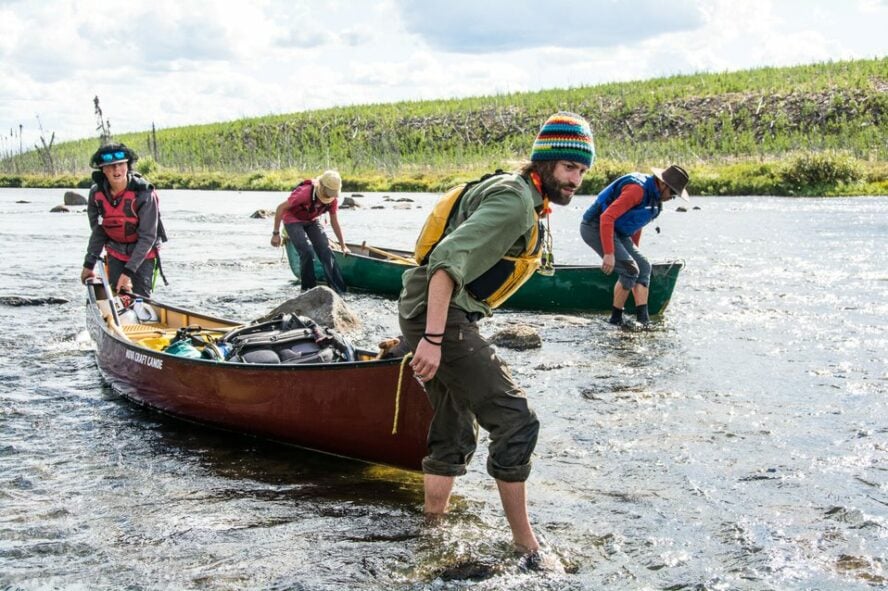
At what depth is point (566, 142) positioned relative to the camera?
398 cm

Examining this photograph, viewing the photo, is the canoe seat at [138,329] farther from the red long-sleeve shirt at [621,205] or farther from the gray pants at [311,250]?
the red long-sleeve shirt at [621,205]

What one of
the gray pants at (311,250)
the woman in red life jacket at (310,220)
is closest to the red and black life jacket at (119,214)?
the woman in red life jacket at (310,220)

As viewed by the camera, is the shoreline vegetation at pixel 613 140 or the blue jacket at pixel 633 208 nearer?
the blue jacket at pixel 633 208

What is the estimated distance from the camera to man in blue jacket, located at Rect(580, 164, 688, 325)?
9.38 m

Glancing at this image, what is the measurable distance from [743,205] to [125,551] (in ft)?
82.9

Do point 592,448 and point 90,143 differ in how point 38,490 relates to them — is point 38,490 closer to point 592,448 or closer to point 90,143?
point 592,448

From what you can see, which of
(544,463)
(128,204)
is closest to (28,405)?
(128,204)

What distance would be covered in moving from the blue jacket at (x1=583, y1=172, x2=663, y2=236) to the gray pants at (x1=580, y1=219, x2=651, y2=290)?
0.31 ft

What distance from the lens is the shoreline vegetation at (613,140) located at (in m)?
33.2

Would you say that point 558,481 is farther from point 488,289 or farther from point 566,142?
point 566,142

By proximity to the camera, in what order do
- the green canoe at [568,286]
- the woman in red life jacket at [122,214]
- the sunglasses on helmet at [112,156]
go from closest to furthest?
1. the sunglasses on helmet at [112,156]
2. the woman in red life jacket at [122,214]
3. the green canoe at [568,286]

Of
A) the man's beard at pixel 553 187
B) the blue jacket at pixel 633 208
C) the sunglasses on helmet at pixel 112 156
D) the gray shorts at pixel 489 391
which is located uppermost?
the sunglasses on helmet at pixel 112 156

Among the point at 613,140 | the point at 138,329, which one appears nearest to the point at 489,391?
the point at 138,329

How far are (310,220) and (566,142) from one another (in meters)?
8.69
